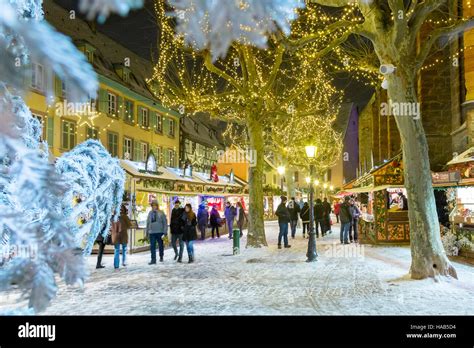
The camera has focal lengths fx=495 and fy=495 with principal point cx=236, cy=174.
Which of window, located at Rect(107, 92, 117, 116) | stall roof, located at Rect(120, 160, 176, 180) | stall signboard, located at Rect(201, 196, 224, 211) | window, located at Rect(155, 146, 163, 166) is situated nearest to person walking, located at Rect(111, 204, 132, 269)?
stall roof, located at Rect(120, 160, 176, 180)

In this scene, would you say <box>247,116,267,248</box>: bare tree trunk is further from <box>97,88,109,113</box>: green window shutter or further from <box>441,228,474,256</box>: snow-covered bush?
<box>97,88,109,113</box>: green window shutter

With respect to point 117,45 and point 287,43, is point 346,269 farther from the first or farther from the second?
point 117,45

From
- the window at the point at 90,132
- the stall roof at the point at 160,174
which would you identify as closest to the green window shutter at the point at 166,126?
the stall roof at the point at 160,174

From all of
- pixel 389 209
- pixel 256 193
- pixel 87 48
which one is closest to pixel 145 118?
pixel 87 48

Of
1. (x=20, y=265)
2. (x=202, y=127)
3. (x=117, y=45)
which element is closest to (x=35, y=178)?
(x=20, y=265)

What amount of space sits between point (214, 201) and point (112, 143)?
744 centimetres

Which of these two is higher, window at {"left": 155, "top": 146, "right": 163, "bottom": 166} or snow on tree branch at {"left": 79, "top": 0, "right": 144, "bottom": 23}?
window at {"left": 155, "top": 146, "right": 163, "bottom": 166}

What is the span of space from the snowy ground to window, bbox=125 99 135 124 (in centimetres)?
1790

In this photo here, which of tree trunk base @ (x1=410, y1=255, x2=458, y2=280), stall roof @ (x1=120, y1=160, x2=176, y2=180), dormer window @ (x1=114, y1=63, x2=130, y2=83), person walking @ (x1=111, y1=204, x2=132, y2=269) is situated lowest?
tree trunk base @ (x1=410, y1=255, x2=458, y2=280)

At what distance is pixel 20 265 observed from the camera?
2373 millimetres

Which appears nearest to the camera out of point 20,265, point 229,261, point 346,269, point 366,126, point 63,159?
point 20,265

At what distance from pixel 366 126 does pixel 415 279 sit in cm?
4045

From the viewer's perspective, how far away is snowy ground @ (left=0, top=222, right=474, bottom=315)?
7910 mm

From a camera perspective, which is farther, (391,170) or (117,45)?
(117,45)
